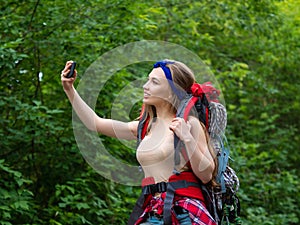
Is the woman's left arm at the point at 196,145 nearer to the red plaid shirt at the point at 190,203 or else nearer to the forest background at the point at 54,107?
the red plaid shirt at the point at 190,203

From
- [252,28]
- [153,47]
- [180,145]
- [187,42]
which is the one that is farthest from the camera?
[252,28]

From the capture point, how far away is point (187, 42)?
814 centimetres

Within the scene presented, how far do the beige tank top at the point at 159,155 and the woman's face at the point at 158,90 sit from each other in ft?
0.49

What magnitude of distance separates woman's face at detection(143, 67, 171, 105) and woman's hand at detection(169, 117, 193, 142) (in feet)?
0.95

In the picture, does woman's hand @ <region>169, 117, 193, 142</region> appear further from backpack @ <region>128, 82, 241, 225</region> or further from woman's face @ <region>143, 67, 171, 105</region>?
woman's face @ <region>143, 67, 171, 105</region>

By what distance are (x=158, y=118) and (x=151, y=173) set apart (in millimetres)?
315

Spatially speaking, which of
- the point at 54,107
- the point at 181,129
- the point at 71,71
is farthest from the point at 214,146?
the point at 54,107

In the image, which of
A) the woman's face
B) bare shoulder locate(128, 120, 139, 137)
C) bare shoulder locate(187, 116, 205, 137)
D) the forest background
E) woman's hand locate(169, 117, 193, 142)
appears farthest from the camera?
the forest background

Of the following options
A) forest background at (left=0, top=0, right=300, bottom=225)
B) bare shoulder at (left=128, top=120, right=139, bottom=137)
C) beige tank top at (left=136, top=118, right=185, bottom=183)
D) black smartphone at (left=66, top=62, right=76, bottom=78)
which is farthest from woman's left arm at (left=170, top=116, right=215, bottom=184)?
forest background at (left=0, top=0, right=300, bottom=225)

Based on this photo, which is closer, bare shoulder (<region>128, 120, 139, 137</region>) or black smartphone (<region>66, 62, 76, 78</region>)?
black smartphone (<region>66, 62, 76, 78</region>)

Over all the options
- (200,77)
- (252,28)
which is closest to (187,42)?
(252,28)

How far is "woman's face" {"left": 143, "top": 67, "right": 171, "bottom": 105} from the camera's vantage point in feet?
11.1

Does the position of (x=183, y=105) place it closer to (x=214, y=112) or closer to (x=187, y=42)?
(x=214, y=112)

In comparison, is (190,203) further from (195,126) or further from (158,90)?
(158,90)
